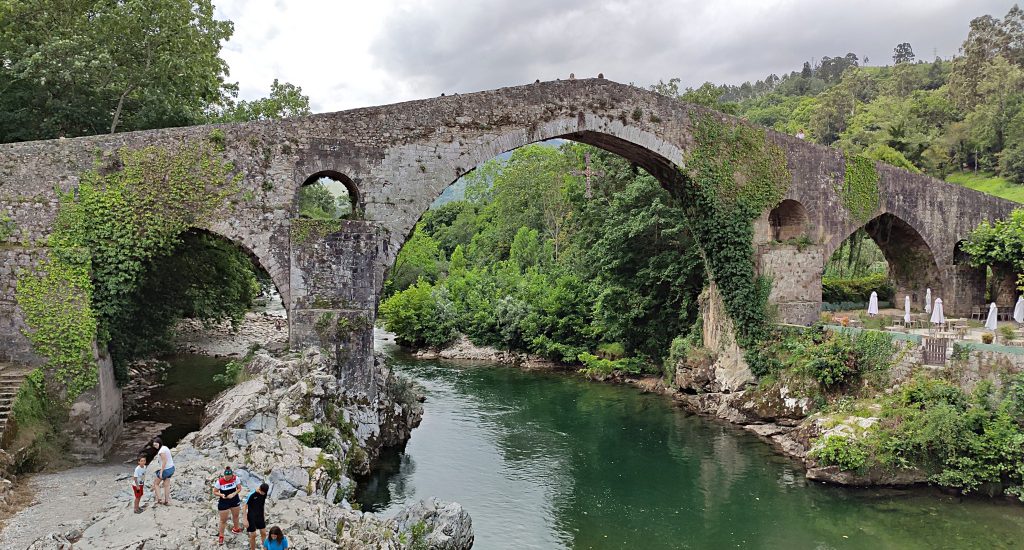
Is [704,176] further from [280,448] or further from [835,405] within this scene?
[280,448]

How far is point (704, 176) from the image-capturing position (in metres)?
17.2

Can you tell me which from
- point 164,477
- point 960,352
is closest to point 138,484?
point 164,477

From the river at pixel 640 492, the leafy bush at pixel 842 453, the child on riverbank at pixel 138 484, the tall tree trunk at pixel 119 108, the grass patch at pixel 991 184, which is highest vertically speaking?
the grass patch at pixel 991 184

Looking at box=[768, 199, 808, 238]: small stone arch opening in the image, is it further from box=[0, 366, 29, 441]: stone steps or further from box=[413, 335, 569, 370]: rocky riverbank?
box=[0, 366, 29, 441]: stone steps

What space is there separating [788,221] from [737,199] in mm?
2236

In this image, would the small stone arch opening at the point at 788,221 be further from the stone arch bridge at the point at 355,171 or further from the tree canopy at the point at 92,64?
the tree canopy at the point at 92,64

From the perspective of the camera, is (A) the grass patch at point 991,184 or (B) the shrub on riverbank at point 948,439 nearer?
(B) the shrub on riverbank at point 948,439

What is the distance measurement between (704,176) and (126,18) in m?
13.7

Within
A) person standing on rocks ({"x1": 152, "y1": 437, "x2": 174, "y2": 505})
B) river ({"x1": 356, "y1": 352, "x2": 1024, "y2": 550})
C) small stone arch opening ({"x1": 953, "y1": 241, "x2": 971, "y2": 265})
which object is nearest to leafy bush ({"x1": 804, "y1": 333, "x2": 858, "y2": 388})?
river ({"x1": 356, "y1": 352, "x2": 1024, "y2": 550})

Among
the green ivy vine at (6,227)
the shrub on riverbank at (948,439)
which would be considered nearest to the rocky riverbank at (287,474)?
the green ivy vine at (6,227)

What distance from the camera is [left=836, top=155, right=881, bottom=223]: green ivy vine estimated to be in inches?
742

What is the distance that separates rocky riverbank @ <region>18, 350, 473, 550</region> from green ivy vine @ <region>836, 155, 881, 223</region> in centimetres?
1369

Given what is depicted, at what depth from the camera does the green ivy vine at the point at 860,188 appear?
1884cm

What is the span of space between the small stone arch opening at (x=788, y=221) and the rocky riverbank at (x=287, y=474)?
11850 mm
